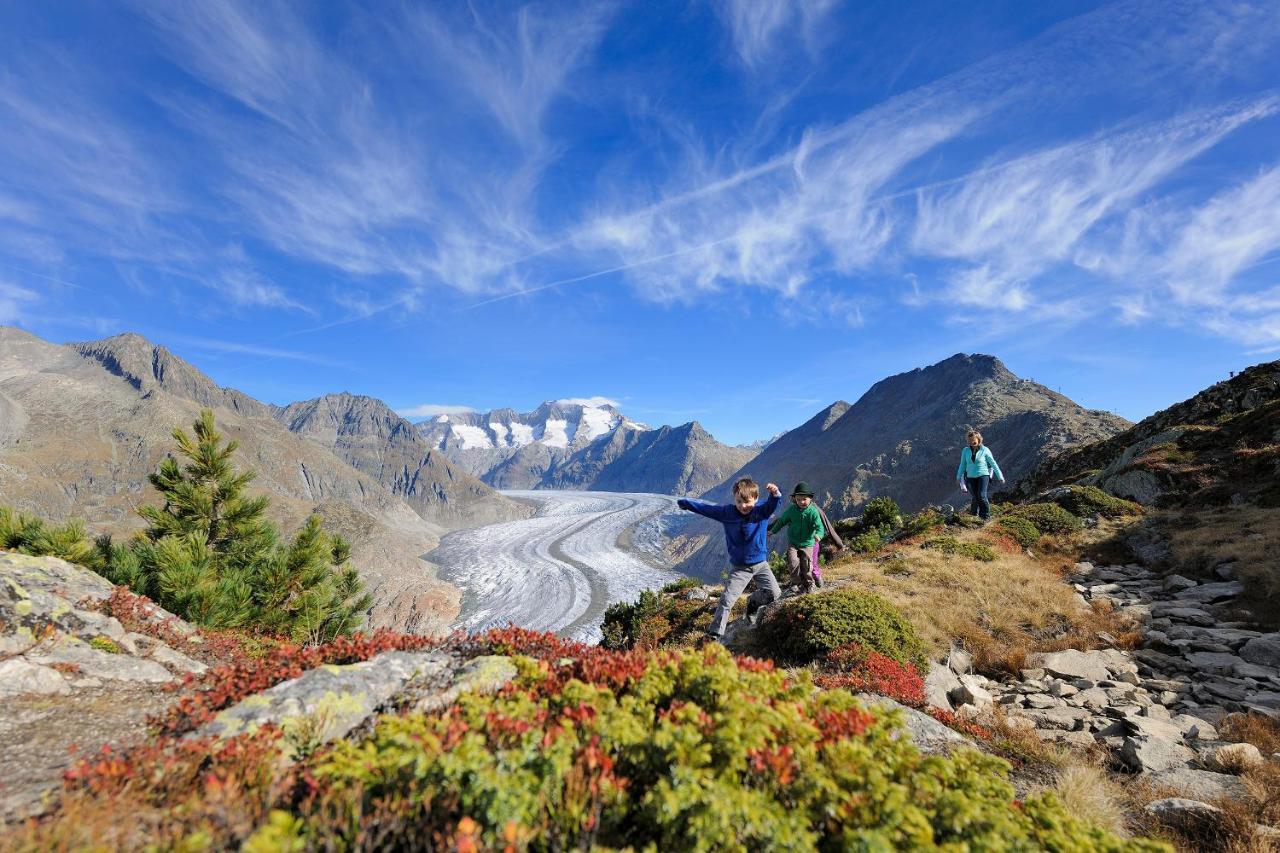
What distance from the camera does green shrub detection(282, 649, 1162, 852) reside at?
2.89 metres

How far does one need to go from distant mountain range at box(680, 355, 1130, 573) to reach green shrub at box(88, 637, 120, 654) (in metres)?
102

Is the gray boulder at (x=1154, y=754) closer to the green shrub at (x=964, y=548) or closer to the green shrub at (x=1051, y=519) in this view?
the green shrub at (x=964, y=548)

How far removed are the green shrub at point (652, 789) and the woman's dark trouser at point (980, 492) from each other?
57.8 feet

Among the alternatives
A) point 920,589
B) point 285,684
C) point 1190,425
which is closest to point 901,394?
point 1190,425

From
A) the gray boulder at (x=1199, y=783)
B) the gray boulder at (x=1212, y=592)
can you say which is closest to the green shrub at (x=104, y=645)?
the gray boulder at (x=1199, y=783)

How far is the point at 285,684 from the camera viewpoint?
5121 millimetres

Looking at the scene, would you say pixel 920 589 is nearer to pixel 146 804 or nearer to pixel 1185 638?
pixel 1185 638

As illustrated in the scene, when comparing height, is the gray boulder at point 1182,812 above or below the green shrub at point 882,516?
below

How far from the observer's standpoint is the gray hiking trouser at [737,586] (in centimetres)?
1024

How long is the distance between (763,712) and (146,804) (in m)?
4.17

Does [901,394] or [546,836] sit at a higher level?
[901,394]

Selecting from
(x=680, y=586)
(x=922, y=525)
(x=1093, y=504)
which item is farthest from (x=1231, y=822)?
(x=1093, y=504)

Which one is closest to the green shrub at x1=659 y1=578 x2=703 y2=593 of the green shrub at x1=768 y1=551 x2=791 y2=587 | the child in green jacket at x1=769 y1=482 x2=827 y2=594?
the green shrub at x1=768 y1=551 x2=791 y2=587

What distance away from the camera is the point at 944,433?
461ft
